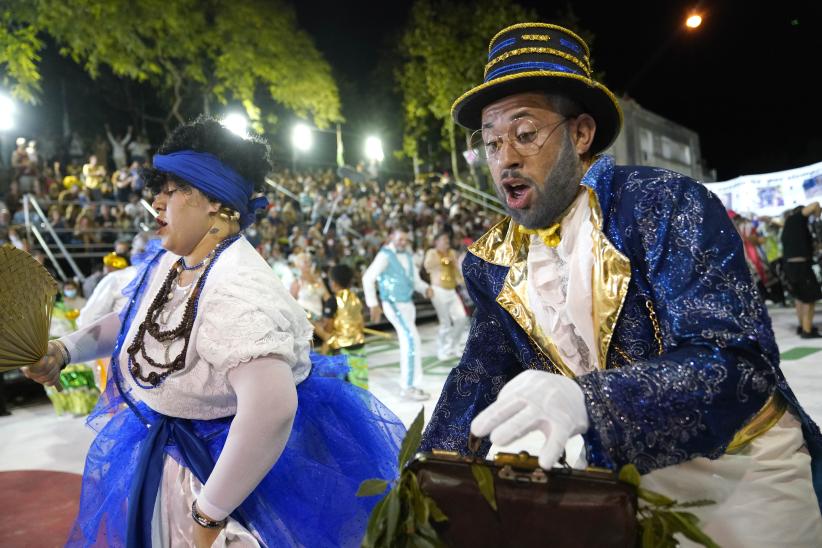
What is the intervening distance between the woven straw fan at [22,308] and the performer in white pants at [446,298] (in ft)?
24.2

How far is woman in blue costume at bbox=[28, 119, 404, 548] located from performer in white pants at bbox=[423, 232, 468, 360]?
7.05 m

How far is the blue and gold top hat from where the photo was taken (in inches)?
65.7

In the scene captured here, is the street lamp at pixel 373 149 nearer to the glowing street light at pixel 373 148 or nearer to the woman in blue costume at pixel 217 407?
the glowing street light at pixel 373 148

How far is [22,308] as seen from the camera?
85.1 inches

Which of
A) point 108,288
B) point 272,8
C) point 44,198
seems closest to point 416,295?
point 44,198

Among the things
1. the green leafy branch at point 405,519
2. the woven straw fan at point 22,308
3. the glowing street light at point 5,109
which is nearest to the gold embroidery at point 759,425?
the green leafy branch at point 405,519

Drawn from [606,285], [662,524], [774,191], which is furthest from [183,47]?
[662,524]

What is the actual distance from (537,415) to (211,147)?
174 cm

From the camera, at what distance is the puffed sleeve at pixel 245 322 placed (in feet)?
5.97

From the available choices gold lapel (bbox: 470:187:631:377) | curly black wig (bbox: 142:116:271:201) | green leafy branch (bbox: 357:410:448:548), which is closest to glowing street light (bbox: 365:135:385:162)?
curly black wig (bbox: 142:116:271:201)

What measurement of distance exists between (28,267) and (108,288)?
13.0 ft

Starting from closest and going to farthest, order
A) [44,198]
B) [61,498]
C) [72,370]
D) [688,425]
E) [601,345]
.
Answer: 1. [688,425]
2. [601,345]
3. [61,498]
4. [72,370]
5. [44,198]

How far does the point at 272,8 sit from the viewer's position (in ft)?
78.0

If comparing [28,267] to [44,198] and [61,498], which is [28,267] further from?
[44,198]
